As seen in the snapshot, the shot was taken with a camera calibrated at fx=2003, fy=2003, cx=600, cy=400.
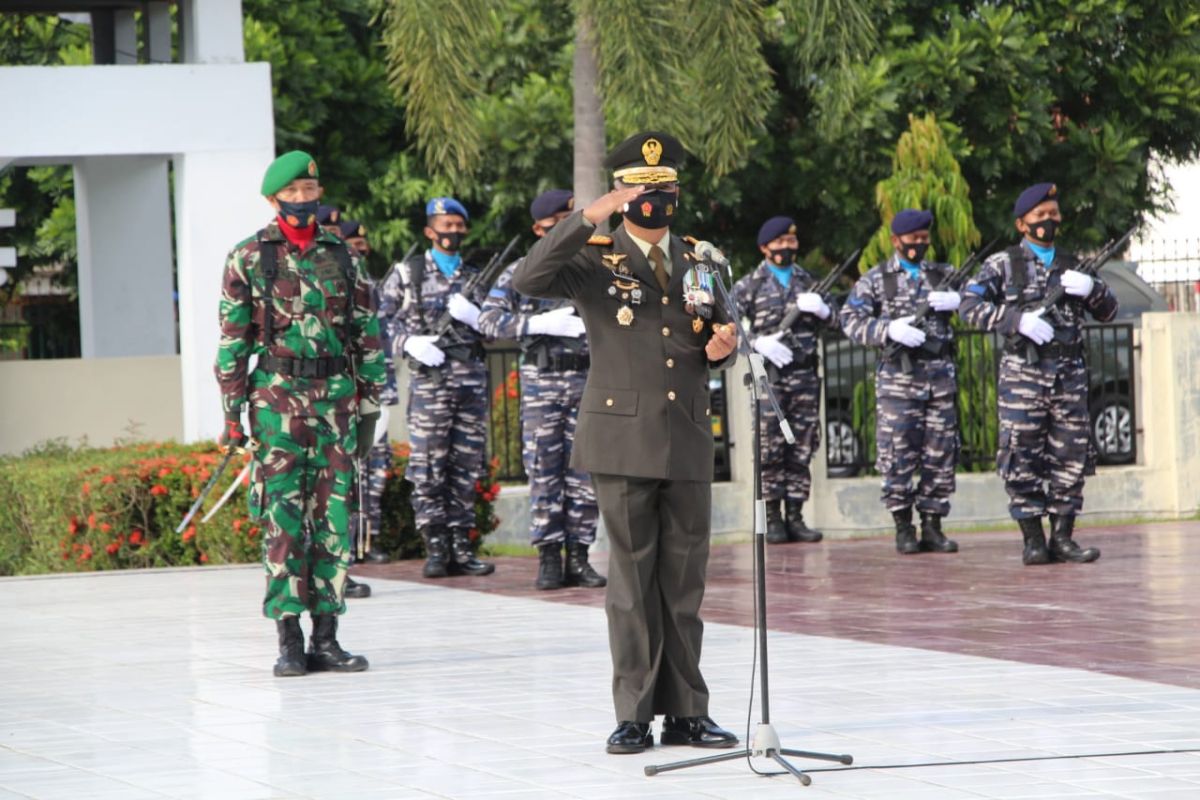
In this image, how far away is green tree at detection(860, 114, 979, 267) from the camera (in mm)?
18266

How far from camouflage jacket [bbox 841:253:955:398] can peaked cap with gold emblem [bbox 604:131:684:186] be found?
6980 millimetres

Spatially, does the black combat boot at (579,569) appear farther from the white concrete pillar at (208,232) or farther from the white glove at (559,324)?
the white concrete pillar at (208,232)

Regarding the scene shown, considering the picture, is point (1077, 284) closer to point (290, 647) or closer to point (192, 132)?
point (290, 647)

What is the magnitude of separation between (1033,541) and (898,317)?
79.0 inches

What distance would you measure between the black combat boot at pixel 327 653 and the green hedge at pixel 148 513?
4.50 meters

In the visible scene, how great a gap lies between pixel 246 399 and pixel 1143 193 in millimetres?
18689

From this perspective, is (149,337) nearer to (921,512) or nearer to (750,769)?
(921,512)

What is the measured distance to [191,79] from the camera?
1529 cm

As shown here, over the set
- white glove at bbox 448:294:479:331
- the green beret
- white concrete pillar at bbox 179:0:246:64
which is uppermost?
white concrete pillar at bbox 179:0:246:64

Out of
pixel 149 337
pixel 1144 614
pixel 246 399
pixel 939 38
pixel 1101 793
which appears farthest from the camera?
pixel 939 38

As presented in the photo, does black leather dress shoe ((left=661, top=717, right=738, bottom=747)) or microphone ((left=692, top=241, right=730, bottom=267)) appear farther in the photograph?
black leather dress shoe ((left=661, top=717, right=738, bottom=747))

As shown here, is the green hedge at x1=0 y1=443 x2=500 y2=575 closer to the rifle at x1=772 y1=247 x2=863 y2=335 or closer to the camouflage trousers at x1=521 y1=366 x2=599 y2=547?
the camouflage trousers at x1=521 y1=366 x2=599 y2=547

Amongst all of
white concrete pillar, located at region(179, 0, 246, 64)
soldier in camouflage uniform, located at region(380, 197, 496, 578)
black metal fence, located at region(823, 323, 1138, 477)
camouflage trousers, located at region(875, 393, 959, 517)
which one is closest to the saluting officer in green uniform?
soldier in camouflage uniform, located at region(380, 197, 496, 578)

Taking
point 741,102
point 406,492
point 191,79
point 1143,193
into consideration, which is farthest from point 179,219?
point 1143,193
